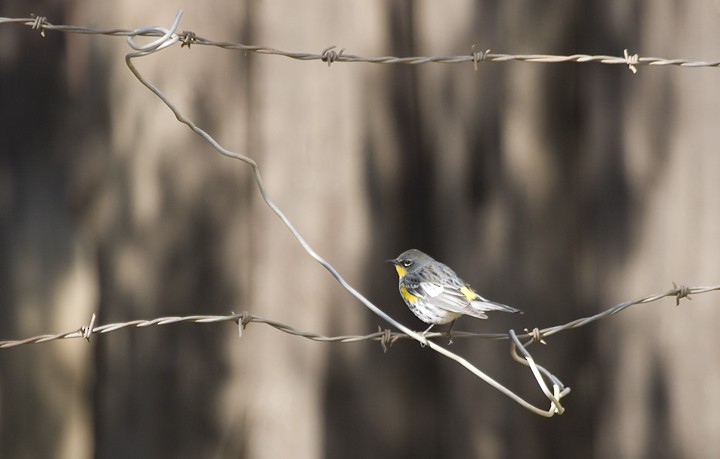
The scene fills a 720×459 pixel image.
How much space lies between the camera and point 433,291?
2.80m

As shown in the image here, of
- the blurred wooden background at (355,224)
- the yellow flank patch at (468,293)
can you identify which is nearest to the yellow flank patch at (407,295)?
the yellow flank patch at (468,293)

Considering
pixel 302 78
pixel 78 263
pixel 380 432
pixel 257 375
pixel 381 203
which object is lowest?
pixel 380 432

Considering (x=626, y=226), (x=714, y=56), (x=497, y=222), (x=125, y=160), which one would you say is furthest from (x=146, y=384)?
(x=714, y=56)

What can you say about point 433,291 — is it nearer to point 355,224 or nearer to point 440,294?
point 440,294

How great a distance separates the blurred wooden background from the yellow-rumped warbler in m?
0.26

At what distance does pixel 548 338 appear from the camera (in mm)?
3146

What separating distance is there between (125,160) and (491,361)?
4.51 feet

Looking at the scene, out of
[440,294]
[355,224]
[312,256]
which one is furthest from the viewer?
[355,224]

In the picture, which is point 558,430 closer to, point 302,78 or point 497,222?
point 497,222

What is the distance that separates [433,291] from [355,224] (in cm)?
44

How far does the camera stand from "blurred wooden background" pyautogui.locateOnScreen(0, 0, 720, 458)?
10.1ft

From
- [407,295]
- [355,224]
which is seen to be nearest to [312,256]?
[407,295]

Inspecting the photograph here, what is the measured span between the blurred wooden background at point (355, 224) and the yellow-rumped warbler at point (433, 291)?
0.84 feet

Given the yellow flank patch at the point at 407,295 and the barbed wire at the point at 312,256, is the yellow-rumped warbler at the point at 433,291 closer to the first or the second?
the yellow flank patch at the point at 407,295
